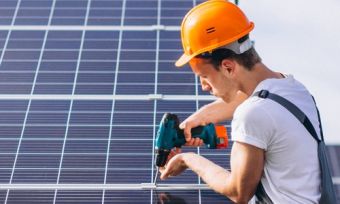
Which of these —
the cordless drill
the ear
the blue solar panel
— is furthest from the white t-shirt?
the blue solar panel

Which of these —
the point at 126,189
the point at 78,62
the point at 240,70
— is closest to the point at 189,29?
the point at 240,70

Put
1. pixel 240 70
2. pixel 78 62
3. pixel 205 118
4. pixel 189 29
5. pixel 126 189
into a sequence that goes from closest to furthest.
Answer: pixel 240 70
pixel 189 29
pixel 205 118
pixel 126 189
pixel 78 62

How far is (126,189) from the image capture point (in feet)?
17.3

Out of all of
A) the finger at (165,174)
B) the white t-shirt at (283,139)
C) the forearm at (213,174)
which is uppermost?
the white t-shirt at (283,139)

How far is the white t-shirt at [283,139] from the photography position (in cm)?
327

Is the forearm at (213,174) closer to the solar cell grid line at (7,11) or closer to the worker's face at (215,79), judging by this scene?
the worker's face at (215,79)

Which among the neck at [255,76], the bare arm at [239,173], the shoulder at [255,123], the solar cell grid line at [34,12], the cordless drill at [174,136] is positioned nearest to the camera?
the shoulder at [255,123]

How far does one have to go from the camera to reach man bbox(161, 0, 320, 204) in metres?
3.30

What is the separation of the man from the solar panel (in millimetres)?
1714

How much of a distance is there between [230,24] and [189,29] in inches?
11.4

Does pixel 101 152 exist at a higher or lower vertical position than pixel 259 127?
lower

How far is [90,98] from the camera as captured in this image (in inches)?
248

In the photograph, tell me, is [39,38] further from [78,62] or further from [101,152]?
[101,152]

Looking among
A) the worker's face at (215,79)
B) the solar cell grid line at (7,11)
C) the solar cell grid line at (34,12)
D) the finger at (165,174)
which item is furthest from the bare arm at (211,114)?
the solar cell grid line at (7,11)
